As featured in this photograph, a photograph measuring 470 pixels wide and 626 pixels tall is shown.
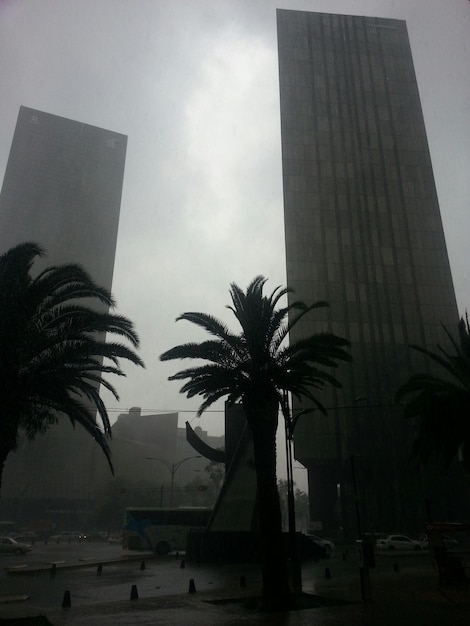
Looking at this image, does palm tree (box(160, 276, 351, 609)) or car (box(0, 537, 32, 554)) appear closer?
palm tree (box(160, 276, 351, 609))

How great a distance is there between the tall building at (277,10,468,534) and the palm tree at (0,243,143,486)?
42.5 meters

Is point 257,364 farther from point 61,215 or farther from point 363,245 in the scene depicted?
point 61,215

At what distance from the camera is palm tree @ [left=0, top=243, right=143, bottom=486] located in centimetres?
1301

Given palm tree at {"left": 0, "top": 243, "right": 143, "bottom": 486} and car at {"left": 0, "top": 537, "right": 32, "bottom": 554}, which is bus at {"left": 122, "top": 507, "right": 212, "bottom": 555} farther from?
palm tree at {"left": 0, "top": 243, "right": 143, "bottom": 486}

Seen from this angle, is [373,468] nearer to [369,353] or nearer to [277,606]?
[369,353]

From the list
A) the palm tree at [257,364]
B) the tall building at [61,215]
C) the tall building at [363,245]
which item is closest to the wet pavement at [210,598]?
the palm tree at [257,364]

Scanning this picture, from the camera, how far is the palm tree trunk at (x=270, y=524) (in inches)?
561

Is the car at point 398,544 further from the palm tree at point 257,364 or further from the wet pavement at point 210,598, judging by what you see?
the palm tree at point 257,364

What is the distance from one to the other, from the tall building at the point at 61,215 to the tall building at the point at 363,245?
7499 centimetres

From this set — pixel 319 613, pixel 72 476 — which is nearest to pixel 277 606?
pixel 319 613

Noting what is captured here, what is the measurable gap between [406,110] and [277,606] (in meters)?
77.7

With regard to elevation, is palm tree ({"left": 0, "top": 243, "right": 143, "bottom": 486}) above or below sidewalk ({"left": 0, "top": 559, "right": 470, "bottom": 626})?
above

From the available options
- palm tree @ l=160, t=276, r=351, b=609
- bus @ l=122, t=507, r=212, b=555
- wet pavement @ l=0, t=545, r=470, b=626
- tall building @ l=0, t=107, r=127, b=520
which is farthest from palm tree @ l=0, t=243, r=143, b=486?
tall building @ l=0, t=107, r=127, b=520

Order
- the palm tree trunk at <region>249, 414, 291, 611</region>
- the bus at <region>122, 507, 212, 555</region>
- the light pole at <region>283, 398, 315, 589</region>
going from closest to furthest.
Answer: the palm tree trunk at <region>249, 414, 291, 611</region>
the light pole at <region>283, 398, 315, 589</region>
the bus at <region>122, 507, 212, 555</region>
